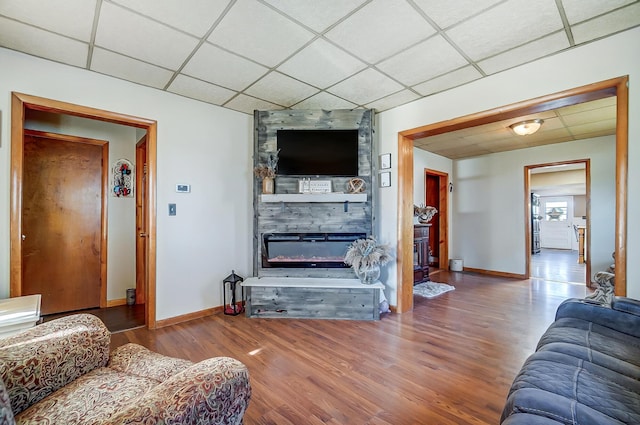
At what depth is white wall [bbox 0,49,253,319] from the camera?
8.23 feet

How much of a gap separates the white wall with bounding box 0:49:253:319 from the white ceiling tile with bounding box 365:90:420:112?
1.62m

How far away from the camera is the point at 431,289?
4.40 metres

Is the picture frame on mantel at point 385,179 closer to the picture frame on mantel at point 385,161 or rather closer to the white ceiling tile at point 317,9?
the picture frame on mantel at point 385,161

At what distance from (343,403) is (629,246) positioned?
2259 millimetres

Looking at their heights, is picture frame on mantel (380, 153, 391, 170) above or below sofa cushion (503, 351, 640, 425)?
above

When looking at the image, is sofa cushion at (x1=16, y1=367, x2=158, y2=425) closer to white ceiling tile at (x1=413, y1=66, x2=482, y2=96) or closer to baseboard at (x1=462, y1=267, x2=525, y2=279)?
white ceiling tile at (x1=413, y1=66, x2=482, y2=96)

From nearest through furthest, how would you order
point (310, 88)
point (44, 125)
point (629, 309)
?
point (629, 309), point (310, 88), point (44, 125)

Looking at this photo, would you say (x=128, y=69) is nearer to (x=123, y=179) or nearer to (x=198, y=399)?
(x=123, y=179)

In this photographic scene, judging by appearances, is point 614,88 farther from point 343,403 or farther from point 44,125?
point 44,125

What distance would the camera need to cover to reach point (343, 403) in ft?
5.60

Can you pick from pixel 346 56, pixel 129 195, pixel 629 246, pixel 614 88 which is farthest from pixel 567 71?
pixel 129 195

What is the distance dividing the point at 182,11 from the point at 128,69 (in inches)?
43.2

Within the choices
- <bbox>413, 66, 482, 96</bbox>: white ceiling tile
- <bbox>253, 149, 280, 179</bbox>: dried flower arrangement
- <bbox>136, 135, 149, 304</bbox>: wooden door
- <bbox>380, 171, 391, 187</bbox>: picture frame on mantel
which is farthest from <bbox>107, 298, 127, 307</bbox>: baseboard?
<bbox>413, 66, 482, 96</bbox>: white ceiling tile

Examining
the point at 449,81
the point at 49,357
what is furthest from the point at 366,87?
the point at 49,357
